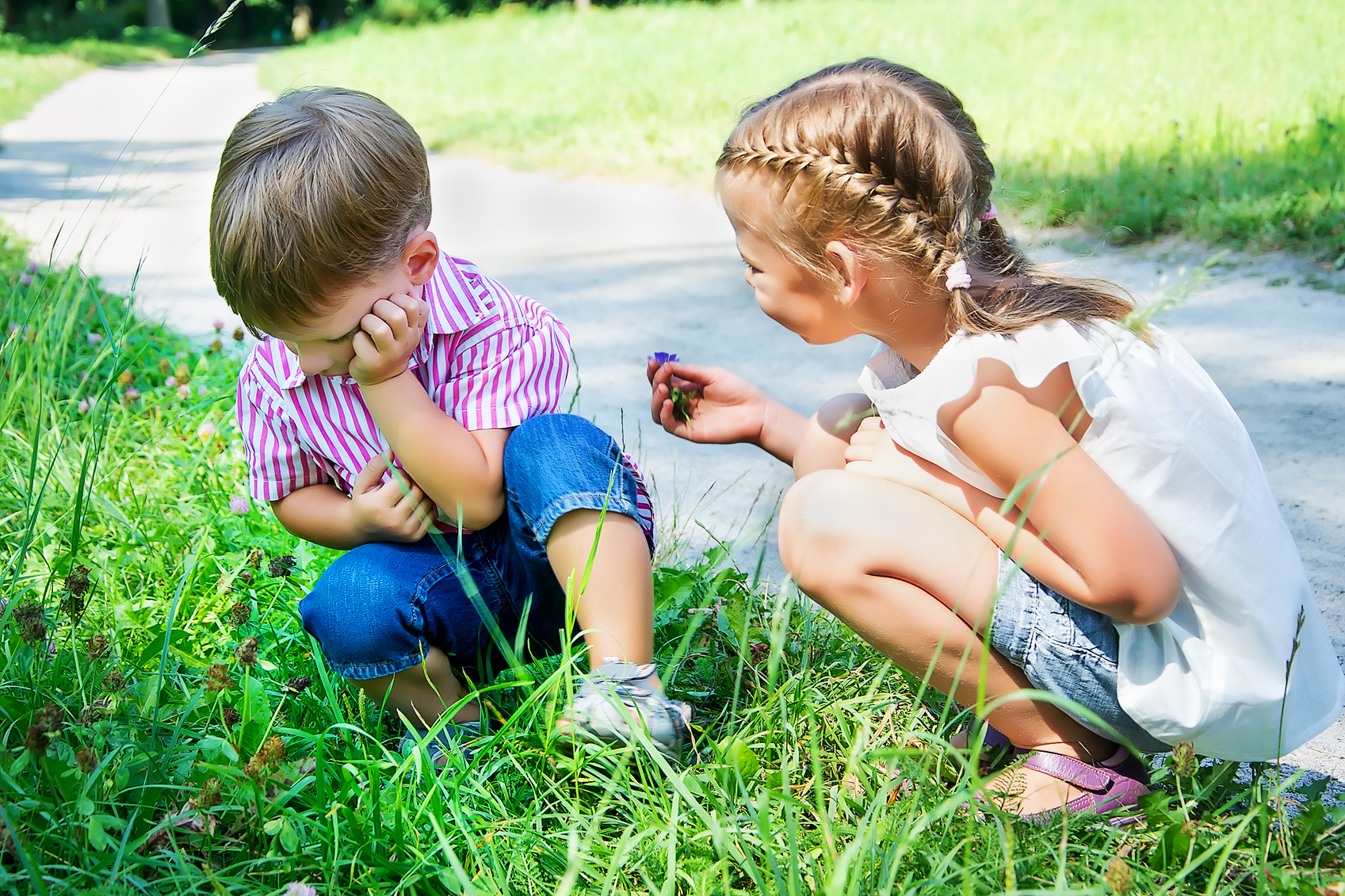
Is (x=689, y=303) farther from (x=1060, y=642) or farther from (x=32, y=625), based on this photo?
(x=32, y=625)

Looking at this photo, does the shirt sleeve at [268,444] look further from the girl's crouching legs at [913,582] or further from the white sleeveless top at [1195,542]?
the white sleeveless top at [1195,542]

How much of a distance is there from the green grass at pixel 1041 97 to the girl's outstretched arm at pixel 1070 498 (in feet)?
2.60

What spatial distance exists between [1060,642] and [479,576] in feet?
2.89

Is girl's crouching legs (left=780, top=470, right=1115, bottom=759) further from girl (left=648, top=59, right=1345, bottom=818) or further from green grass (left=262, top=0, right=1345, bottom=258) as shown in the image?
green grass (left=262, top=0, right=1345, bottom=258)

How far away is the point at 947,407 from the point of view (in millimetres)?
1368

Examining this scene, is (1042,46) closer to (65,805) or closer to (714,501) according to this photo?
(714,501)

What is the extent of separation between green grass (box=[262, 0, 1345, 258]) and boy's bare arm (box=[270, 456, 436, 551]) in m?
0.93

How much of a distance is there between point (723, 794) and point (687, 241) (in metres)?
4.14

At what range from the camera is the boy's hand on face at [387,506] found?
160 centimetres

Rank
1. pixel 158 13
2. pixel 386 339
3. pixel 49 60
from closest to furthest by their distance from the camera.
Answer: pixel 386 339 → pixel 49 60 → pixel 158 13

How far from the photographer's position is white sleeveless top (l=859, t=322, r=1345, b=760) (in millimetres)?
1318

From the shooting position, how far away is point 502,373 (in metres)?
1.66

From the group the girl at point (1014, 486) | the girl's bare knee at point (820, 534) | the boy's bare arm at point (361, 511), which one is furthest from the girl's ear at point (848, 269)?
the boy's bare arm at point (361, 511)

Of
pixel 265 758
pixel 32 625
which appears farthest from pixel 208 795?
pixel 32 625
